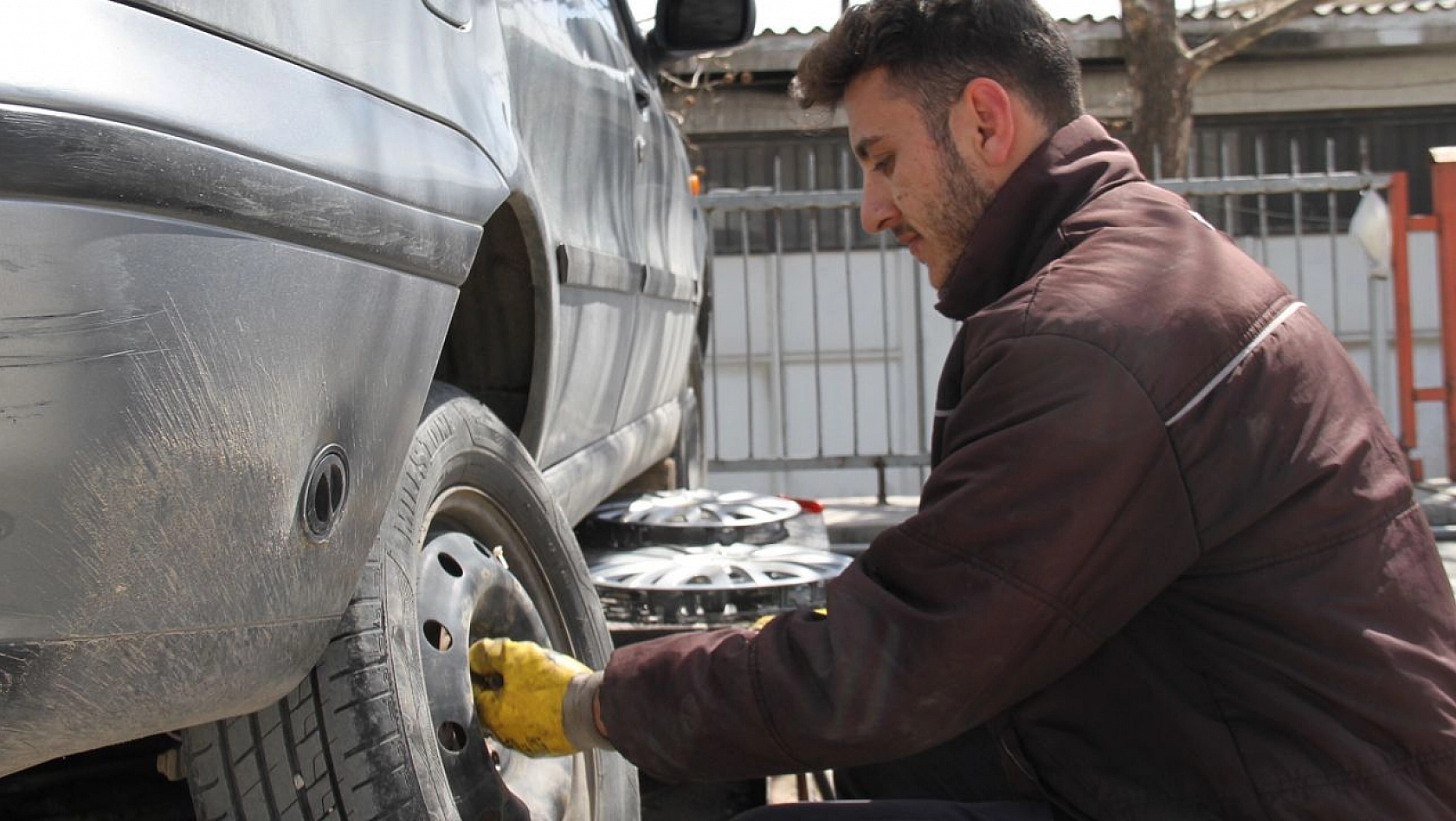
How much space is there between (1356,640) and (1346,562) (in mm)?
86

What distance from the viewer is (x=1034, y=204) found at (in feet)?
5.65

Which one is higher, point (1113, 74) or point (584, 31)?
point (1113, 74)

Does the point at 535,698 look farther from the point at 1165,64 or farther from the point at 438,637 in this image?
the point at 1165,64

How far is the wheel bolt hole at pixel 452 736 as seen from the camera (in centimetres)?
162

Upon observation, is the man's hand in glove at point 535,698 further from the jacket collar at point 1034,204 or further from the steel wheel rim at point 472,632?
the jacket collar at point 1034,204

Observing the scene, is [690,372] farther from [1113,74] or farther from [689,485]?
[1113,74]

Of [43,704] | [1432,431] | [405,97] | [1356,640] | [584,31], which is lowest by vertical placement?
[1432,431]

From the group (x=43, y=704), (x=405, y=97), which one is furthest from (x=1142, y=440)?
(x=43, y=704)

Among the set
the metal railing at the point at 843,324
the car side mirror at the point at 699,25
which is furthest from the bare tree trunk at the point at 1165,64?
the car side mirror at the point at 699,25

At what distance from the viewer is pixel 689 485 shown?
5.13 metres

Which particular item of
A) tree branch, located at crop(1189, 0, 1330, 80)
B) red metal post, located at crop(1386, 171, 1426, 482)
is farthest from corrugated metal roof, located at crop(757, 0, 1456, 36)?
red metal post, located at crop(1386, 171, 1426, 482)

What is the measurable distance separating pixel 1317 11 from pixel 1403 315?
5.01m

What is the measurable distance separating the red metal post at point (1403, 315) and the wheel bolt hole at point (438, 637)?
268 inches

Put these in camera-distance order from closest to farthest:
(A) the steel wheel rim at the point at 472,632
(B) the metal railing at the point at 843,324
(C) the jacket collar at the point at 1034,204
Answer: (A) the steel wheel rim at the point at 472,632, (C) the jacket collar at the point at 1034,204, (B) the metal railing at the point at 843,324
